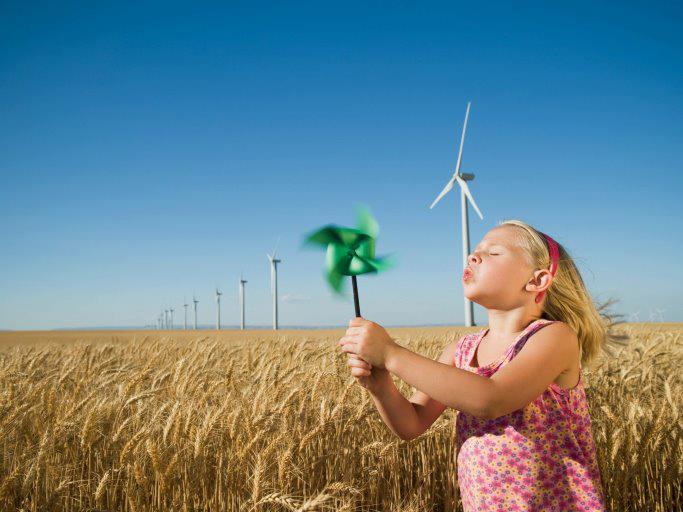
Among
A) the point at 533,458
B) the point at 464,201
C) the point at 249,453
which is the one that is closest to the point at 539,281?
the point at 533,458

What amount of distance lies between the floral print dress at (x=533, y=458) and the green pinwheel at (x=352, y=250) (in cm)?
79

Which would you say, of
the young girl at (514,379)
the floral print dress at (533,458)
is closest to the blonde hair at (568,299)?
the young girl at (514,379)

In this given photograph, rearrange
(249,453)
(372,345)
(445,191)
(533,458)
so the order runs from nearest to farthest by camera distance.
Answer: (372,345), (533,458), (249,453), (445,191)

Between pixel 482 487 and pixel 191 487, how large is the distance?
177 centimetres

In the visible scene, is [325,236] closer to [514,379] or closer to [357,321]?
[357,321]

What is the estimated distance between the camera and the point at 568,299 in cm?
297

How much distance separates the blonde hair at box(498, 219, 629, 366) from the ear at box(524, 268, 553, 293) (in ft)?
0.11

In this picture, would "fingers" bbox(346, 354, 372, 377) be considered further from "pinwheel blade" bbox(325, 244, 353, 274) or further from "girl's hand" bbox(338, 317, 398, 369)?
"pinwheel blade" bbox(325, 244, 353, 274)

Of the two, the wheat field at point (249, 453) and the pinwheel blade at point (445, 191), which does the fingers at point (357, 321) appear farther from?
the pinwheel blade at point (445, 191)

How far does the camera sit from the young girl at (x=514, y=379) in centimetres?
236

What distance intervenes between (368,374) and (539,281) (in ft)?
3.39

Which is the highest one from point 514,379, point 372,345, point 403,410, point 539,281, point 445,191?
point 445,191

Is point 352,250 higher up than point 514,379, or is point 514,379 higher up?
point 352,250

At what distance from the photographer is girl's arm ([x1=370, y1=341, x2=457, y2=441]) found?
8.91ft
